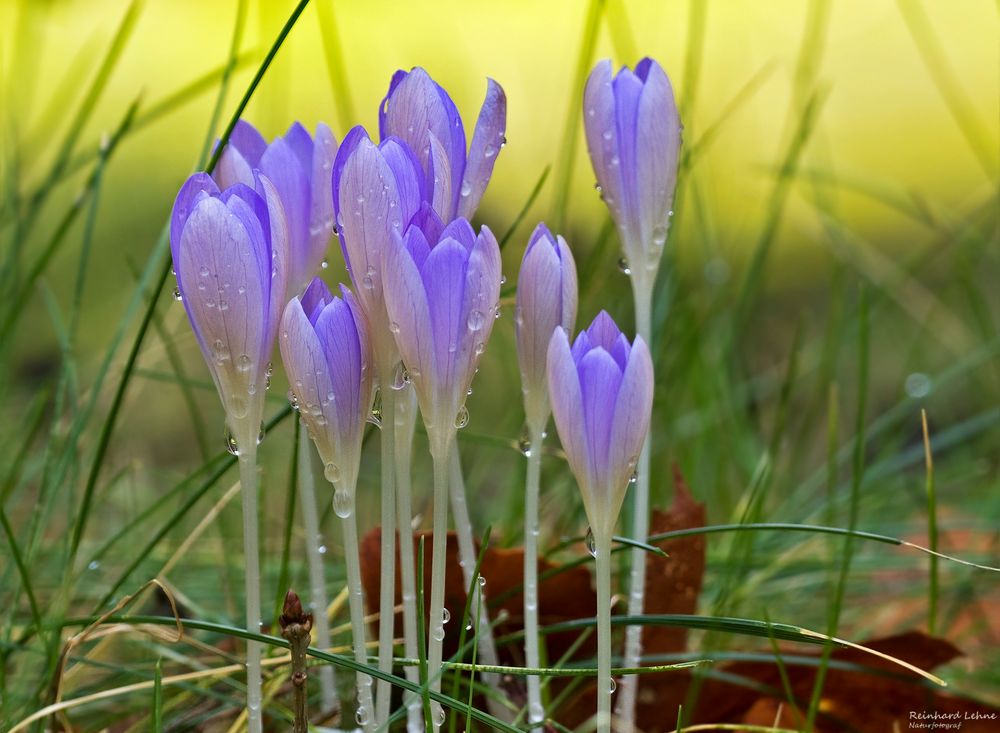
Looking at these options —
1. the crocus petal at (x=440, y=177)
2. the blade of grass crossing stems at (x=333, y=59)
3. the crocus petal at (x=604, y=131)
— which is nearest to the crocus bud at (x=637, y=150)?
the crocus petal at (x=604, y=131)

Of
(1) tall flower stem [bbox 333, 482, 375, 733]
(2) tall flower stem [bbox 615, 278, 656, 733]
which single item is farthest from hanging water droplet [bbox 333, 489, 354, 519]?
(2) tall flower stem [bbox 615, 278, 656, 733]

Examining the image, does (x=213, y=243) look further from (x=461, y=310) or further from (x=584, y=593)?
(x=584, y=593)

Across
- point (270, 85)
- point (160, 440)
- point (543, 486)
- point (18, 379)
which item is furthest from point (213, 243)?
point (18, 379)

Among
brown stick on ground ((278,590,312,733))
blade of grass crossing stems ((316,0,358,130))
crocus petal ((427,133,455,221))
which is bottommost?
brown stick on ground ((278,590,312,733))

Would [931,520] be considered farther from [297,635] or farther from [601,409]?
[297,635]

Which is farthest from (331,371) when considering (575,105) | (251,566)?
(575,105)

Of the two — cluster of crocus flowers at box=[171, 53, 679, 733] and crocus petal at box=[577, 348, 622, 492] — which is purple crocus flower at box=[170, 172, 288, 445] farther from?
crocus petal at box=[577, 348, 622, 492]
